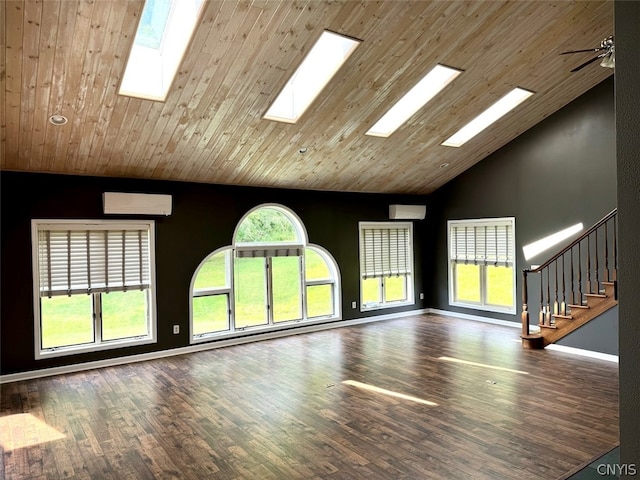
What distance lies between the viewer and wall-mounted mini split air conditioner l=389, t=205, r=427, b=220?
877 cm

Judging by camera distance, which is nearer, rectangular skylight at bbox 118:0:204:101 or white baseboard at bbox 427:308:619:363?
rectangular skylight at bbox 118:0:204:101

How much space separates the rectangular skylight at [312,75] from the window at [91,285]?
8.35 ft

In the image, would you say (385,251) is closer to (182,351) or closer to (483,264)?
(483,264)

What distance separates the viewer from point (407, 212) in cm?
889

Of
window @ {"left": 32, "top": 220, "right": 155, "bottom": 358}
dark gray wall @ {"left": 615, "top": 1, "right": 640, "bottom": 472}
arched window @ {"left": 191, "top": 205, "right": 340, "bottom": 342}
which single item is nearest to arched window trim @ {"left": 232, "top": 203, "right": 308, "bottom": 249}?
arched window @ {"left": 191, "top": 205, "right": 340, "bottom": 342}

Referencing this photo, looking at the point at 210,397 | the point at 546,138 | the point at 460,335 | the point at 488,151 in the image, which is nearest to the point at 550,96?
the point at 546,138

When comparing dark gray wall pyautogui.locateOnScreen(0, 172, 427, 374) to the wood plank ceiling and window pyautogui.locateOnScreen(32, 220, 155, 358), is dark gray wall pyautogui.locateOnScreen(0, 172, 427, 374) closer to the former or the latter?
window pyautogui.locateOnScreen(32, 220, 155, 358)

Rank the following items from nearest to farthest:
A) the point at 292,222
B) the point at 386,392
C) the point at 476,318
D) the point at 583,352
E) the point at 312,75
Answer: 1. the point at 386,392
2. the point at 312,75
3. the point at 583,352
4. the point at 292,222
5. the point at 476,318

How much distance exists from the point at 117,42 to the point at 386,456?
4029mm

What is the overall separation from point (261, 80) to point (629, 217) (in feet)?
12.4

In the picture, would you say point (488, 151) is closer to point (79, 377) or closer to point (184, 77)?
point (184, 77)

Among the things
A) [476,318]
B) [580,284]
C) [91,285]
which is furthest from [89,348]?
[580,284]

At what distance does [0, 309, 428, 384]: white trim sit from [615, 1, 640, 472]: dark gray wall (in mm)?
5858

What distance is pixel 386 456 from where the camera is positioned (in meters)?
3.36
